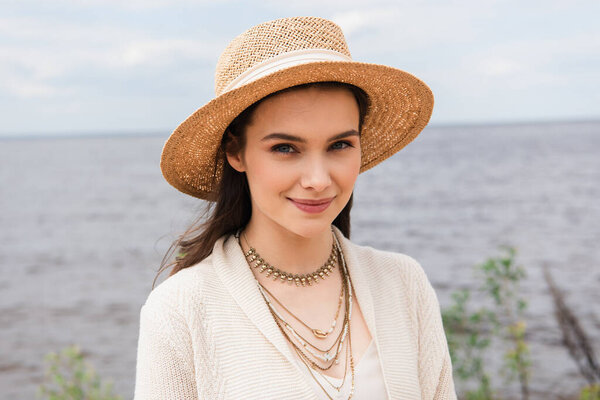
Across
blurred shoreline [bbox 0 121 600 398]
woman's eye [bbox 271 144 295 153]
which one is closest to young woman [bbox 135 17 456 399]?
woman's eye [bbox 271 144 295 153]

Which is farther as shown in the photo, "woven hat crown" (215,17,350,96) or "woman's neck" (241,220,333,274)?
"woman's neck" (241,220,333,274)

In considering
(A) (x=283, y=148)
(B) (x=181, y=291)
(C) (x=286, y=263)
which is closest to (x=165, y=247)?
(C) (x=286, y=263)

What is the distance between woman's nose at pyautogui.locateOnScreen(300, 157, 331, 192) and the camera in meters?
1.79

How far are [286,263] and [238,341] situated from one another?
35 centimetres

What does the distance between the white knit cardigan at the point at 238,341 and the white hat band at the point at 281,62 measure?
1.94ft

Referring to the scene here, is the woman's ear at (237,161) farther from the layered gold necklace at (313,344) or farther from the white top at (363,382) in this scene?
the white top at (363,382)

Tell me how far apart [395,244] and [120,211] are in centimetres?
1142

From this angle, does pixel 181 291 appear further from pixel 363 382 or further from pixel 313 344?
pixel 363 382

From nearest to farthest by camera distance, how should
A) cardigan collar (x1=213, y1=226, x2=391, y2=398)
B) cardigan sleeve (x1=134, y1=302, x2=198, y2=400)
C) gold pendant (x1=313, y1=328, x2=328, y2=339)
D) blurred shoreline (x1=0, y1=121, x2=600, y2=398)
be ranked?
cardigan sleeve (x1=134, y1=302, x2=198, y2=400) → cardigan collar (x1=213, y1=226, x2=391, y2=398) → gold pendant (x1=313, y1=328, x2=328, y2=339) → blurred shoreline (x1=0, y1=121, x2=600, y2=398)

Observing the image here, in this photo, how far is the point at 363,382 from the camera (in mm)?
1912

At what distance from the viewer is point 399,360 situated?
78.6 inches

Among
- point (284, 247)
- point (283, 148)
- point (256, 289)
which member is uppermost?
point (283, 148)

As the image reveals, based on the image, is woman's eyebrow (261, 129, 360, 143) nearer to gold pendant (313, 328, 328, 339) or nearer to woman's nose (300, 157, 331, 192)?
woman's nose (300, 157, 331, 192)

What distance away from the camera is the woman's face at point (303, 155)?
1.81m
